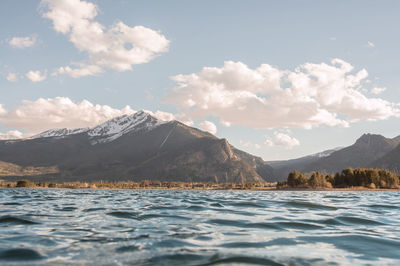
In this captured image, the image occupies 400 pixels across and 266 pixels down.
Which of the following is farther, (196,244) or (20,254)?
(196,244)

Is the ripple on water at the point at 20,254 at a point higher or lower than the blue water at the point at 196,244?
higher

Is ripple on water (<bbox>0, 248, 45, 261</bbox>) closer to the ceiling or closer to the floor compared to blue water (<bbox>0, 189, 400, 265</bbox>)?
closer to the ceiling

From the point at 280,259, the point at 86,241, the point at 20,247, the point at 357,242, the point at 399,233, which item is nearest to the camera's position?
the point at 280,259

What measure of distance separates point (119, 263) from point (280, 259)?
14.6 ft

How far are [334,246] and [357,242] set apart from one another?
1393 mm

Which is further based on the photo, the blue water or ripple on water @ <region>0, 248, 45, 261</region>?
the blue water

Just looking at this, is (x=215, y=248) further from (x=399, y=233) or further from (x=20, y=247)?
(x=399, y=233)

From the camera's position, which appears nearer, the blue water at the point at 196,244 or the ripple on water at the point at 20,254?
the ripple on water at the point at 20,254

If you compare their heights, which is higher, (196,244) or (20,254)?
(20,254)

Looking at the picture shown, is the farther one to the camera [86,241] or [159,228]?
[159,228]

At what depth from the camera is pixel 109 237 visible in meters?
12.0

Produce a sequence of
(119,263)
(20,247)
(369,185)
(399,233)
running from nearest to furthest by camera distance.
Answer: (119,263) → (20,247) → (399,233) → (369,185)

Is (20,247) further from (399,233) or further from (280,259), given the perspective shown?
(399,233)

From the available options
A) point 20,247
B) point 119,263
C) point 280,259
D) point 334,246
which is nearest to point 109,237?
point 20,247
